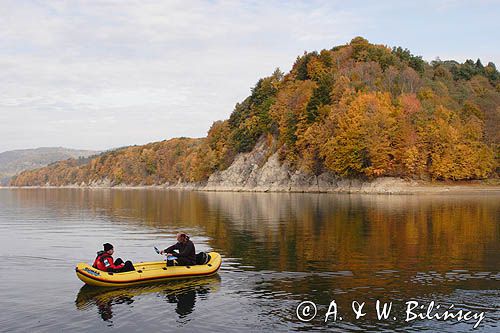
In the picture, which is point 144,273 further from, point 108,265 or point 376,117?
point 376,117

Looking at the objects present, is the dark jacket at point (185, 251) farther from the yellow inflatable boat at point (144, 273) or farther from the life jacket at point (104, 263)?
the life jacket at point (104, 263)

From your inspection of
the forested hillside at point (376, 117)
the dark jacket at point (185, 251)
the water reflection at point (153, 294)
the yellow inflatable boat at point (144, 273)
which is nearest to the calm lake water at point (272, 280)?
the water reflection at point (153, 294)

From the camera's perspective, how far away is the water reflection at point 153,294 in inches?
713

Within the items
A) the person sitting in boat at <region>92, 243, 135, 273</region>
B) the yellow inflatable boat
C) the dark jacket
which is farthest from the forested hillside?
the person sitting in boat at <region>92, 243, 135, 273</region>

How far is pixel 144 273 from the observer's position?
70.2 feet

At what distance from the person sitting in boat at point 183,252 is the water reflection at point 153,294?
3.00ft

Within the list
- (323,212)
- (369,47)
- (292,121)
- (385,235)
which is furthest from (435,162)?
(385,235)

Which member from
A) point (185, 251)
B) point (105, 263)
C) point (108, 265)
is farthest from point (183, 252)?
point (105, 263)

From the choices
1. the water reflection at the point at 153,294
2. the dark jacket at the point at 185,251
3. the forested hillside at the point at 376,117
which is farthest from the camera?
the forested hillside at the point at 376,117

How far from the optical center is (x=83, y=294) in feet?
66.0

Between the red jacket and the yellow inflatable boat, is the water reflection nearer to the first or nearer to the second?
the yellow inflatable boat

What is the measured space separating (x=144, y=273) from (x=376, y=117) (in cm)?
8300

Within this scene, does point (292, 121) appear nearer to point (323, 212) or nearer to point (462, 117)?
point (462, 117)

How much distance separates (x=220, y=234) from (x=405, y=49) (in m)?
117
